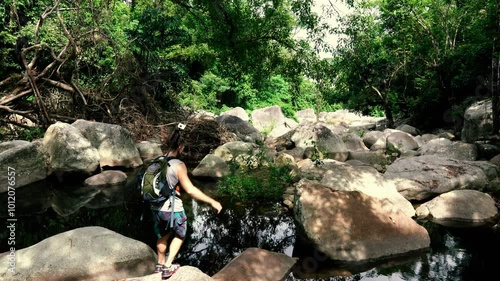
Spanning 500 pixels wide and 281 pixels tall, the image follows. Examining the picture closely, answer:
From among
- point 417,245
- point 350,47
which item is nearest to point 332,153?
point 350,47

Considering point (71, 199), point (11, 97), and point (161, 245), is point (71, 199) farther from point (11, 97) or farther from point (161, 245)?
point (161, 245)

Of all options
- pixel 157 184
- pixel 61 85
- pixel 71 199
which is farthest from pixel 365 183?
pixel 61 85

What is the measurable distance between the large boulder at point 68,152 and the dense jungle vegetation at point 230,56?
72.3 inches

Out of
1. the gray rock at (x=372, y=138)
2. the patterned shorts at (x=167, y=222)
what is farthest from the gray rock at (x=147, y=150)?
the patterned shorts at (x=167, y=222)

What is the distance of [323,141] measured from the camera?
14859 mm

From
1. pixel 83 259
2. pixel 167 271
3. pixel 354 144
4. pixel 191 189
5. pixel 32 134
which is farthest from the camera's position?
pixel 354 144

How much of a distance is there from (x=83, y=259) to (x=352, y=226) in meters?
3.60

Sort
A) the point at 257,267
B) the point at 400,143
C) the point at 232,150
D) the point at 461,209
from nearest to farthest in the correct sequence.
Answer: the point at 257,267 → the point at 461,209 → the point at 232,150 → the point at 400,143

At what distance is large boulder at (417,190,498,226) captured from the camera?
7043mm

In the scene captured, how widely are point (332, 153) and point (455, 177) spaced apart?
6110mm

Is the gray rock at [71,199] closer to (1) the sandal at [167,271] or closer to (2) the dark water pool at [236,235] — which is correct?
(2) the dark water pool at [236,235]

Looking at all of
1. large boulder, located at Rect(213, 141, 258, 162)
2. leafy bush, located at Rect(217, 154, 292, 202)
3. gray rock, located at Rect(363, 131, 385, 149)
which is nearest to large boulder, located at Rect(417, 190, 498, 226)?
leafy bush, located at Rect(217, 154, 292, 202)

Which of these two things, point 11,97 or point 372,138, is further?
point 372,138

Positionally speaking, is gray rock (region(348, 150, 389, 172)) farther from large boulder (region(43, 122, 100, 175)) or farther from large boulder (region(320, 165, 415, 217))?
large boulder (region(43, 122, 100, 175))
